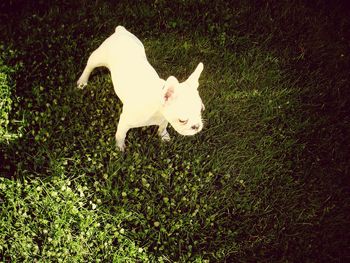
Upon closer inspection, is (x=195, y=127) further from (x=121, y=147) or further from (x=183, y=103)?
(x=121, y=147)

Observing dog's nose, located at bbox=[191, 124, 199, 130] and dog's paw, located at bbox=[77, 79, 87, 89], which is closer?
dog's nose, located at bbox=[191, 124, 199, 130]

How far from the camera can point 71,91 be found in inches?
149

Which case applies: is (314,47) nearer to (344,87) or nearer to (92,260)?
(344,87)

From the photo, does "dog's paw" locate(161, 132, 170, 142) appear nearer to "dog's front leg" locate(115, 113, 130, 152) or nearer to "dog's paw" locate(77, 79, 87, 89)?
"dog's front leg" locate(115, 113, 130, 152)

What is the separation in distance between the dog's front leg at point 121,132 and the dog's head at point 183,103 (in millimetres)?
540

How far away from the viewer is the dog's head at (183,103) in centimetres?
263

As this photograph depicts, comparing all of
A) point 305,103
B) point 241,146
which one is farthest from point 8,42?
point 305,103

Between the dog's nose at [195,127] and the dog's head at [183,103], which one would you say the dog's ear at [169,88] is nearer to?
the dog's head at [183,103]

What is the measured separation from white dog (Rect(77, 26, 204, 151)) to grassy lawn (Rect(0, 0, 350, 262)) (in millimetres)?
463

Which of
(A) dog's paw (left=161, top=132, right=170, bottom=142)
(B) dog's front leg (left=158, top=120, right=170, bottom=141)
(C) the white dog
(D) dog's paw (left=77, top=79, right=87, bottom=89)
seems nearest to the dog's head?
(C) the white dog

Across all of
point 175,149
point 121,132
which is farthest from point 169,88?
point 175,149

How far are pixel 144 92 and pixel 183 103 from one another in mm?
428

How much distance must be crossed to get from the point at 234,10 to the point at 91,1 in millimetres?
2058

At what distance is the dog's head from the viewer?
8.62 feet
